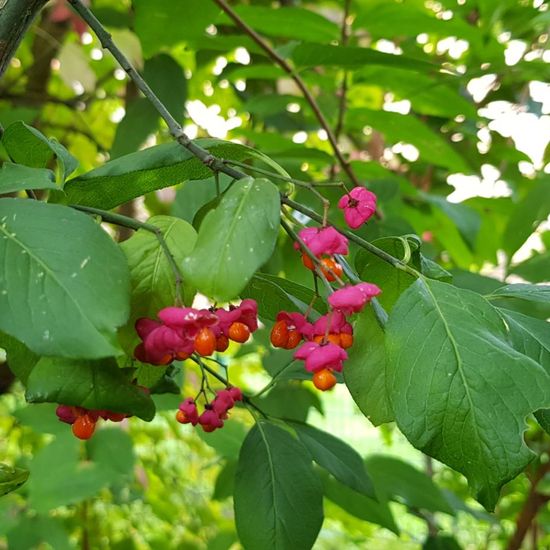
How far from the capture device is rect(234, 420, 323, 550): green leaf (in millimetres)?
547

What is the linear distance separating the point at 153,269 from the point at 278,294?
0.30ft

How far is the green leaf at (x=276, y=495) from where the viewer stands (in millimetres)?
547

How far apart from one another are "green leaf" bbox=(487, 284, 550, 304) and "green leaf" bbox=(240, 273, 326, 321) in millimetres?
106

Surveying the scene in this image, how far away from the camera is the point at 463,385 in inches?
13.7

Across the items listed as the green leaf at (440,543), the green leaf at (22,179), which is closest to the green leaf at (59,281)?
the green leaf at (22,179)

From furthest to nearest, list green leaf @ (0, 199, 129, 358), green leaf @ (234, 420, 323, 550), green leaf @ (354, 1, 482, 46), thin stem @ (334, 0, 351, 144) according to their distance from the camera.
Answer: thin stem @ (334, 0, 351, 144) < green leaf @ (354, 1, 482, 46) < green leaf @ (234, 420, 323, 550) < green leaf @ (0, 199, 129, 358)

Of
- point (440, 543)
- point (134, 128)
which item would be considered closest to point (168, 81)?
point (134, 128)

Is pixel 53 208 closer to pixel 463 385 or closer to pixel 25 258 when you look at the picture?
pixel 25 258

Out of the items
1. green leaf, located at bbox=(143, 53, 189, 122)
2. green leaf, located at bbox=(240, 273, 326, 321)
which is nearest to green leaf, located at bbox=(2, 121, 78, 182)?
green leaf, located at bbox=(240, 273, 326, 321)

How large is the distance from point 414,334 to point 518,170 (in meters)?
1.15

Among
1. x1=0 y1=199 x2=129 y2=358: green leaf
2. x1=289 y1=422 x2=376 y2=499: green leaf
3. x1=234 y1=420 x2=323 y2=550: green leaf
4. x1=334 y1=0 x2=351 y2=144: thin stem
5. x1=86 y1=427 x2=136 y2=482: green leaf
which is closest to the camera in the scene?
x1=0 y1=199 x2=129 y2=358: green leaf

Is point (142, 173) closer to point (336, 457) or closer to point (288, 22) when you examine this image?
point (336, 457)

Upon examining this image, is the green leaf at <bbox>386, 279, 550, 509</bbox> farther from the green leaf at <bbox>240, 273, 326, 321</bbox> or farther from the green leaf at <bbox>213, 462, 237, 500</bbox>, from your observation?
the green leaf at <bbox>213, 462, 237, 500</bbox>

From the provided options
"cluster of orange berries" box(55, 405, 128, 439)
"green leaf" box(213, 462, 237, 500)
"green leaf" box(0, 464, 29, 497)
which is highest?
"cluster of orange berries" box(55, 405, 128, 439)
